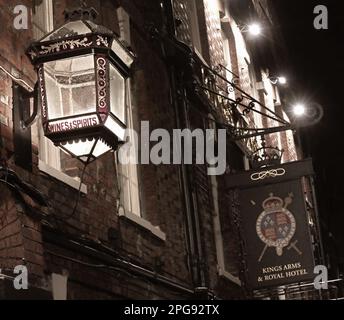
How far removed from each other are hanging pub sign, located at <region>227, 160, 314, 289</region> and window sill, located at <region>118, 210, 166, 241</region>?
165 cm

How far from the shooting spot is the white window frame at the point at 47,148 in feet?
22.0

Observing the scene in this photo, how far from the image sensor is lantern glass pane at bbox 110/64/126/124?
5957mm

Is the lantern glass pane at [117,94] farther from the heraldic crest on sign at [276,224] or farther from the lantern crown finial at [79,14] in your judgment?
the heraldic crest on sign at [276,224]

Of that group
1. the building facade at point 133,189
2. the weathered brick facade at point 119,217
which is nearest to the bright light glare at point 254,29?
the building facade at point 133,189

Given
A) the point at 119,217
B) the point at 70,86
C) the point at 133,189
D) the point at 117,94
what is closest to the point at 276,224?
the point at 133,189

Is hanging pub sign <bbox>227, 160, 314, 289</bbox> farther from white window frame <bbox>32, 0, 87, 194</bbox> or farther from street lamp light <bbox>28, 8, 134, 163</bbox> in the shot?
street lamp light <bbox>28, 8, 134, 163</bbox>

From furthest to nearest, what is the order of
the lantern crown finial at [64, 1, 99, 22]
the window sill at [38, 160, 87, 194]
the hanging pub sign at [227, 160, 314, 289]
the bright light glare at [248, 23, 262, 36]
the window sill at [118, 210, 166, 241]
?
the bright light glare at [248, 23, 262, 36], the hanging pub sign at [227, 160, 314, 289], the window sill at [118, 210, 166, 241], the window sill at [38, 160, 87, 194], the lantern crown finial at [64, 1, 99, 22]

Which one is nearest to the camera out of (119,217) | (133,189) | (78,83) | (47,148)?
(78,83)

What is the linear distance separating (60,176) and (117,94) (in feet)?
3.72

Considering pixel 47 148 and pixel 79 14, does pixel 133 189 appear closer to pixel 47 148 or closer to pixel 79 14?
pixel 47 148

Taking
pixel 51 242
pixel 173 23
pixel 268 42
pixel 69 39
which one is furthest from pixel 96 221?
pixel 268 42

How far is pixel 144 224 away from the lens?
862 centimetres

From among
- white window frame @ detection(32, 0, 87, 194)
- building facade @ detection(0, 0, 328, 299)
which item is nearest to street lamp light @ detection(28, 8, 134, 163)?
building facade @ detection(0, 0, 328, 299)

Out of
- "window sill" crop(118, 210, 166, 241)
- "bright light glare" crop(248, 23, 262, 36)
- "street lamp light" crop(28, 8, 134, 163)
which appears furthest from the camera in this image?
"bright light glare" crop(248, 23, 262, 36)
